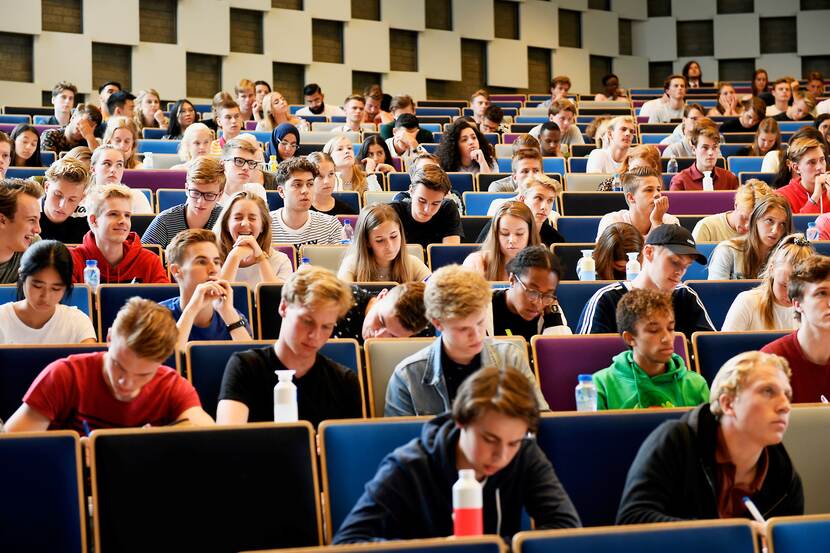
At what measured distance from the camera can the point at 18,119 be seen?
10023mm

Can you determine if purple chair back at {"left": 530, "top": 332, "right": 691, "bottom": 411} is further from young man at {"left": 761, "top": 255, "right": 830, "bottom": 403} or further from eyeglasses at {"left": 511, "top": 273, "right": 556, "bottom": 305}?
young man at {"left": 761, "top": 255, "right": 830, "bottom": 403}

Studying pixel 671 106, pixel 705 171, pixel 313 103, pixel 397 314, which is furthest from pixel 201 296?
pixel 671 106

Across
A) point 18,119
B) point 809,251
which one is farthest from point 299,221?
point 18,119

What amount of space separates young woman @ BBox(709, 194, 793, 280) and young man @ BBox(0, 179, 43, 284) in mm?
2878

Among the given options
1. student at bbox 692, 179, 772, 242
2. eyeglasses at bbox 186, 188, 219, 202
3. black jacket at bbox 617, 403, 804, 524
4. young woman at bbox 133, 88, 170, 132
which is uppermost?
young woman at bbox 133, 88, 170, 132

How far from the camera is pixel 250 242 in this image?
4664mm

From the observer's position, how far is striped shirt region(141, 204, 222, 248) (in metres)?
5.28

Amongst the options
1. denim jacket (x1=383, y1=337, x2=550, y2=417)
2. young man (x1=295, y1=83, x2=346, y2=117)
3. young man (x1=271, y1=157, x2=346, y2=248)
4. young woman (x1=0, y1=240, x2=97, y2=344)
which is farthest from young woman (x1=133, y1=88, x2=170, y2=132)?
denim jacket (x1=383, y1=337, x2=550, y2=417)

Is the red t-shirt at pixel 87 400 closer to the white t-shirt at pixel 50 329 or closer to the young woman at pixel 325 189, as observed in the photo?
the white t-shirt at pixel 50 329

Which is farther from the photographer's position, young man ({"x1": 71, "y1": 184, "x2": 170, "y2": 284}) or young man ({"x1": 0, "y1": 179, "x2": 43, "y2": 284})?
young man ({"x1": 71, "y1": 184, "x2": 170, "y2": 284})

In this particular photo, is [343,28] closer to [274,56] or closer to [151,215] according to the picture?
[274,56]

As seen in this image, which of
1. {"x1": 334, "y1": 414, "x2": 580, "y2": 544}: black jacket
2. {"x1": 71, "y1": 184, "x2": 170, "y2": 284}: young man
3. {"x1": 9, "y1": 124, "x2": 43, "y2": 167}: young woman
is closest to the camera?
{"x1": 334, "y1": 414, "x2": 580, "y2": 544}: black jacket

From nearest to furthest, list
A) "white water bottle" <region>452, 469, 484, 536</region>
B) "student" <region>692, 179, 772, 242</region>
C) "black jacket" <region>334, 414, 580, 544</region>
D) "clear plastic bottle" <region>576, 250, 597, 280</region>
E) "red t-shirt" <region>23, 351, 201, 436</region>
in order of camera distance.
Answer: "white water bottle" <region>452, 469, 484, 536</region>
"black jacket" <region>334, 414, 580, 544</region>
"red t-shirt" <region>23, 351, 201, 436</region>
"clear plastic bottle" <region>576, 250, 597, 280</region>
"student" <region>692, 179, 772, 242</region>

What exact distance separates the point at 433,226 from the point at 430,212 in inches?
3.3
